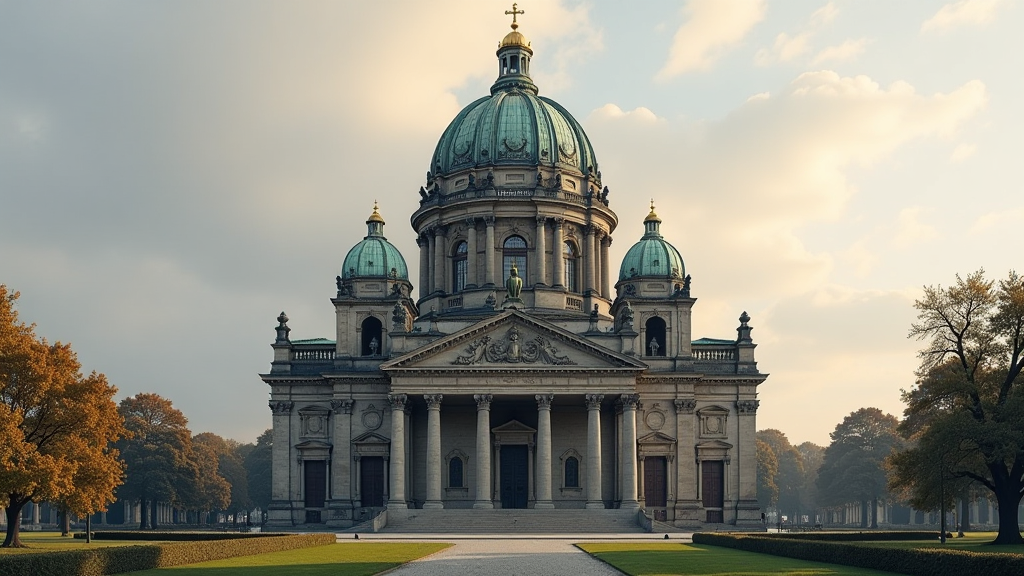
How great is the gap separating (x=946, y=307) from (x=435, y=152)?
169 ft

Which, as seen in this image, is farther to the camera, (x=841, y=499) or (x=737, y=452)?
(x=841, y=499)

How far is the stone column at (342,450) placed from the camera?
81562mm

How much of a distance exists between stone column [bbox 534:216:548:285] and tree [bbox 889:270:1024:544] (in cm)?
3575

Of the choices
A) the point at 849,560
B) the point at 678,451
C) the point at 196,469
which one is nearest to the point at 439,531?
the point at 678,451

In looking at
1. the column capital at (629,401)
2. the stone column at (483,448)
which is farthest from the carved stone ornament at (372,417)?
the column capital at (629,401)

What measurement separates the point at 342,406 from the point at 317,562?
136 feet

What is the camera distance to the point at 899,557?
3612 centimetres

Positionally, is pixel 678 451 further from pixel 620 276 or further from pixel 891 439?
pixel 891 439

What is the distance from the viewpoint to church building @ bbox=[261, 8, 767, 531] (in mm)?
76250

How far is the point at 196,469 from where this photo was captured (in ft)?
362

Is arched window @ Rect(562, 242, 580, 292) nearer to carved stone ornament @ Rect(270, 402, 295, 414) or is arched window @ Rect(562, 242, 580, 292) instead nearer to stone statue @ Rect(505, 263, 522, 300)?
stone statue @ Rect(505, 263, 522, 300)

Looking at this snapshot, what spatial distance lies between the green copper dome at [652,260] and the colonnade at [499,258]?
12.7 ft

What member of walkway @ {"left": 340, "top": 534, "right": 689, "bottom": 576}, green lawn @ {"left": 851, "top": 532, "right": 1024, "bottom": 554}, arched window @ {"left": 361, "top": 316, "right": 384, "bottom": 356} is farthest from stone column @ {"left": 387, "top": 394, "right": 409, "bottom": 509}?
green lawn @ {"left": 851, "top": 532, "right": 1024, "bottom": 554}

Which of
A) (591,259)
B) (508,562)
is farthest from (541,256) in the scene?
(508,562)
